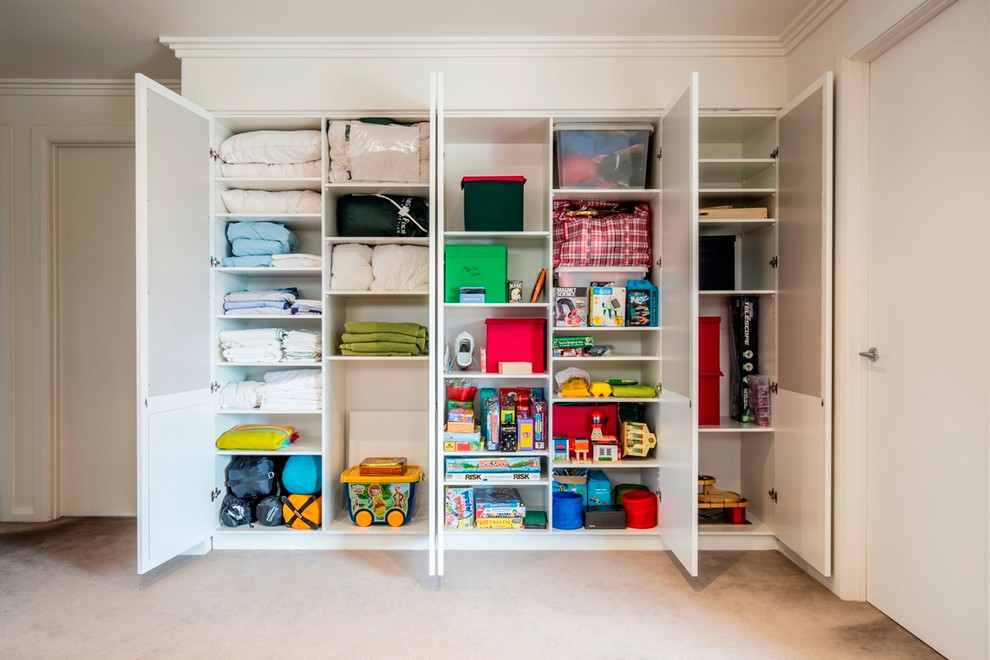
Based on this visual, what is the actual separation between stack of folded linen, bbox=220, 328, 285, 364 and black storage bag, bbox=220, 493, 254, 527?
2.59ft

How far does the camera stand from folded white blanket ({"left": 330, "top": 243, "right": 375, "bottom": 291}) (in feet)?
9.97

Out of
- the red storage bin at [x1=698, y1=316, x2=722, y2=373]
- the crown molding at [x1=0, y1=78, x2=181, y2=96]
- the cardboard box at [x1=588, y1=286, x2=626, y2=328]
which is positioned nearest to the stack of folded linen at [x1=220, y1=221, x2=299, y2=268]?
the crown molding at [x1=0, y1=78, x2=181, y2=96]

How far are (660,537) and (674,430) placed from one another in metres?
0.67

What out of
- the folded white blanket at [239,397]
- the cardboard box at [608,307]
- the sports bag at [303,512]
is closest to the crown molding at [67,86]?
the folded white blanket at [239,397]

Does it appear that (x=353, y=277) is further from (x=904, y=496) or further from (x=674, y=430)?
(x=904, y=496)

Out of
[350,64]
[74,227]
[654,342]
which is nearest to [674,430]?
[654,342]

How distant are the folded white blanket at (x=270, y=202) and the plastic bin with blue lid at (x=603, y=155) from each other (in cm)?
141

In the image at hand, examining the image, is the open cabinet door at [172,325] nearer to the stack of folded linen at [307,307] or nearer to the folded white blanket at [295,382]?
the folded white blanket at [295,382]

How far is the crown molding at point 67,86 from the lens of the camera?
3479 mm

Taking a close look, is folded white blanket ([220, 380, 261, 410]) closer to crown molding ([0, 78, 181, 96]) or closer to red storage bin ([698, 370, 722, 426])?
crown molding ([0, 78, 181, 96])

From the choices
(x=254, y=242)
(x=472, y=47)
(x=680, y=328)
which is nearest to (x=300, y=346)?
(x=254, y=242)

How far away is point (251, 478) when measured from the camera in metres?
3.05

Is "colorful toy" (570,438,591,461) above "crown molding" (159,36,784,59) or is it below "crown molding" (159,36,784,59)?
below

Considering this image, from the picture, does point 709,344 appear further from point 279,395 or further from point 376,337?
point 279,395
